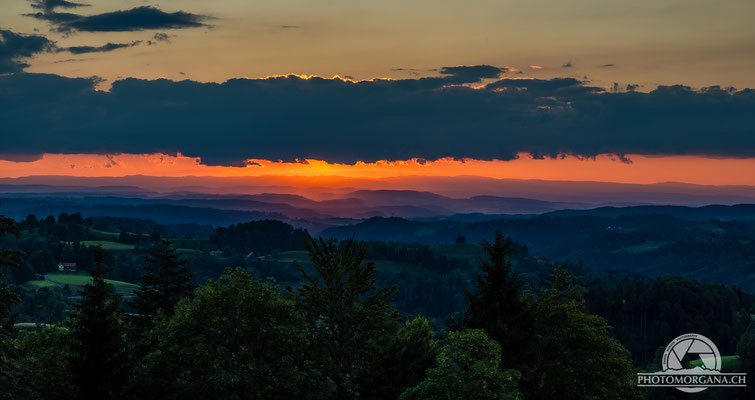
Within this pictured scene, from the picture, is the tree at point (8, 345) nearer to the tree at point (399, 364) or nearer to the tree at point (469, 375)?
the tree at point (469, 375)

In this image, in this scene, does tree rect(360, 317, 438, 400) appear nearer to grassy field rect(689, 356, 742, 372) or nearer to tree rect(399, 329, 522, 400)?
tree rect(399, 329, 522, 400)

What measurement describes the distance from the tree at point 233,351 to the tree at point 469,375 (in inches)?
280

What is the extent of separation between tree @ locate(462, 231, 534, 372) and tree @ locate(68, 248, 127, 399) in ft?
83.9

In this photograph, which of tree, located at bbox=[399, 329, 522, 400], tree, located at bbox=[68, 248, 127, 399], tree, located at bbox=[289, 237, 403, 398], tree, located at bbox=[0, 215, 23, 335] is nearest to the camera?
tree, located at bbox=[0, 215, 23, 335]

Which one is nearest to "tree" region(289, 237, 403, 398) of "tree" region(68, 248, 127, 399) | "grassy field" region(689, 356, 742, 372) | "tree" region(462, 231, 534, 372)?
"tree" region(462, 231, 534, 372)

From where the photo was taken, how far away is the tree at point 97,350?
4153 centimetres

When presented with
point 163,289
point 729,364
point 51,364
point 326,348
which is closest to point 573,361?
point 326,348

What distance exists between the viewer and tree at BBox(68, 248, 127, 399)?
4153 cm

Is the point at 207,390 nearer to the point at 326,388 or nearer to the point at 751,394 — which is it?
the point at 326,388

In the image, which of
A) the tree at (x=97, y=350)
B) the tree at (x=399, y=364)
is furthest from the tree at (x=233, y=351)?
the tree at (x=399, y=364)

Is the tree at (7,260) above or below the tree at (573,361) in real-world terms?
above

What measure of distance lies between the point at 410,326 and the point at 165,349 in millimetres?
19951

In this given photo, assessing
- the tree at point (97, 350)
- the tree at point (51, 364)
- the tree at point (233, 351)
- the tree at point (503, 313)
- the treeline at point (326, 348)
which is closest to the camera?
the tree at point (97, 350)

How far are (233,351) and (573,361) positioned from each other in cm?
2556
